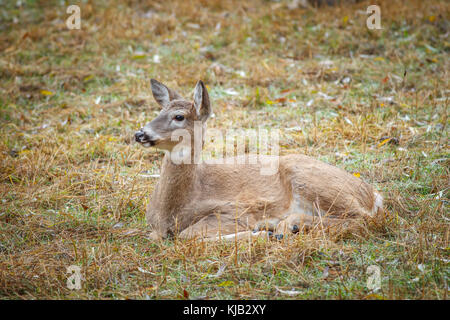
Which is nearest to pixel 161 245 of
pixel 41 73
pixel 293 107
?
pixel 293 107

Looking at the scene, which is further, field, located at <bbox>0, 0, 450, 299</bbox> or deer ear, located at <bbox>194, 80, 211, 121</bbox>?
deer ear, located at <bbox>194, 80, 211, 121</bbox>

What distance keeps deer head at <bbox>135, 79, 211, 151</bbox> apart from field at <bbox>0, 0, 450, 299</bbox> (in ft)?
3.17

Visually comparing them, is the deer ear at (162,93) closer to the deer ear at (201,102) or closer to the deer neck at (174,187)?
the deer ear at (201,102)

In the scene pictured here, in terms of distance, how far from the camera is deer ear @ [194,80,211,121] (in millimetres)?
4453

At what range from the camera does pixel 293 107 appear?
7484mm

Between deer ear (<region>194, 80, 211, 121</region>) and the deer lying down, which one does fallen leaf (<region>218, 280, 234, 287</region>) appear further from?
deer ear (<region>194, 80, 211, 121</region>)

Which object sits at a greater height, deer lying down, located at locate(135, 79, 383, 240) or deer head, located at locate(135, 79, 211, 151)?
deer head, located at locate(135, 79, 211, 151)

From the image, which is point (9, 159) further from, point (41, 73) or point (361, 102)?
point (361, 102)

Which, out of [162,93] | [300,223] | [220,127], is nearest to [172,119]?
[162,93]

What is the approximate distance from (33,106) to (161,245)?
5.00m

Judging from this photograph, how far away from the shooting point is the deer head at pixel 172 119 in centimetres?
425

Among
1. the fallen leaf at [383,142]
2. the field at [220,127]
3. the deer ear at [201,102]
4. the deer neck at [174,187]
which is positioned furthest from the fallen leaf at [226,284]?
the fallen leaf at [383,142]

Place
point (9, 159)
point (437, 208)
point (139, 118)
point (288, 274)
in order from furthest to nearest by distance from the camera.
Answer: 1. point (139, 118)
2. point (9, 159)
3. point (437, 208)
4. point (288, 274)

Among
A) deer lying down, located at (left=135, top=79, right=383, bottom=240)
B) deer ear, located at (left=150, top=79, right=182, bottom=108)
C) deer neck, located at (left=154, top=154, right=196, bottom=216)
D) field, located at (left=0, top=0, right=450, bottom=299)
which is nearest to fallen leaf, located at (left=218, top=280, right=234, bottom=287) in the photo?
field, located at (left=0, top=0, right=450, bottom=299)
